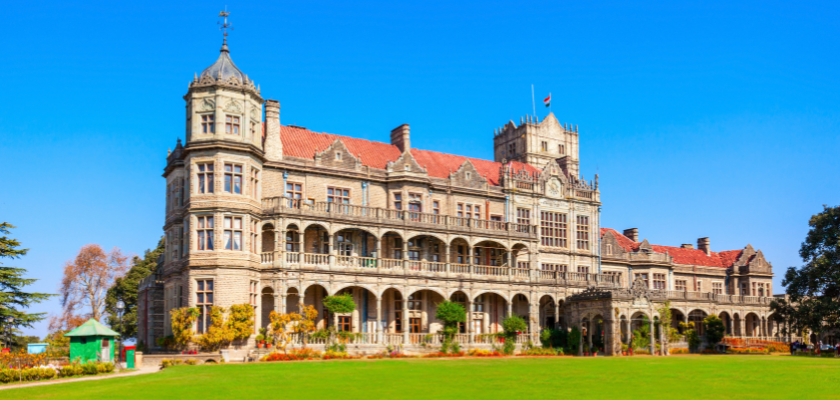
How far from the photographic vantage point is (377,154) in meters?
54.9

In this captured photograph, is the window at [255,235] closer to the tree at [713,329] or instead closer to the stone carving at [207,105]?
the stone carving at [207,105]

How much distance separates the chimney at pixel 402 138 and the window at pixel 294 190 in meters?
9.04

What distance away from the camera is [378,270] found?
47.9m

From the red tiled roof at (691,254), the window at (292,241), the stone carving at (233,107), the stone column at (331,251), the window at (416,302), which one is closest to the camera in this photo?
the stone carving at (233,107)

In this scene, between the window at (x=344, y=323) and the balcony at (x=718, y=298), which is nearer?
the window at (x=344, y=323)

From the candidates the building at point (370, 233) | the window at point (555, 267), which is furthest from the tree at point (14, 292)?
the window at point (555, 267)

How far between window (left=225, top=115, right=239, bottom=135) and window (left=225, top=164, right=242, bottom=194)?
1.97 m

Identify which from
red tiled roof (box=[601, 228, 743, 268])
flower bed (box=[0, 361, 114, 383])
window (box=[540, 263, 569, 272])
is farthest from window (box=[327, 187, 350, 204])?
red tiled roof (box=[601, 228, 743, 268])

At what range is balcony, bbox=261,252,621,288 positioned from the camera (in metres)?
45.4

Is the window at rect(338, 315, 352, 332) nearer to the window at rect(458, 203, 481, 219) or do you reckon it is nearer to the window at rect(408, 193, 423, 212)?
the window at rect(408, 193, 423, 212)

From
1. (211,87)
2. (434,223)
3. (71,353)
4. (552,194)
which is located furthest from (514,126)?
(71,353)

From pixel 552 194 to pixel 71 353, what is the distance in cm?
3713

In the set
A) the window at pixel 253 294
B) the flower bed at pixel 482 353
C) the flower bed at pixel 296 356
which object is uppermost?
the window at pixel 253 294

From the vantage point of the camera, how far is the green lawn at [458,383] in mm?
22452
